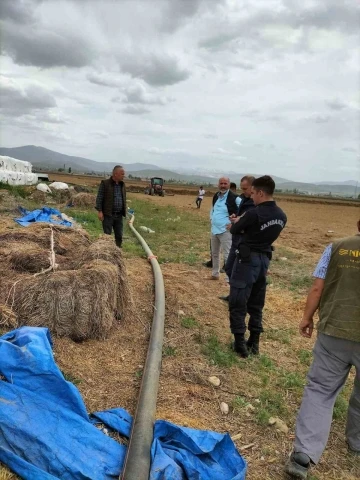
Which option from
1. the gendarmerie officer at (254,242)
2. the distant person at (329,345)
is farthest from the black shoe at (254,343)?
the distant person at (329,345)

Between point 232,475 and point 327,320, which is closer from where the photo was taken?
point 232,475

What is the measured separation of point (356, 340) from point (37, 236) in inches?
175

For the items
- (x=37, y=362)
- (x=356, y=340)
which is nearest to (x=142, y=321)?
(x=37, y=362)

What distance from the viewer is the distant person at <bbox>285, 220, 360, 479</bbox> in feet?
8.24

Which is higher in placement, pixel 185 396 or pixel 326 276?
pixel 326 276

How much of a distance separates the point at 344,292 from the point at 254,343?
6.27ft

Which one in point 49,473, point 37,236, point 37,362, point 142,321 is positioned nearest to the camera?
point 49,473

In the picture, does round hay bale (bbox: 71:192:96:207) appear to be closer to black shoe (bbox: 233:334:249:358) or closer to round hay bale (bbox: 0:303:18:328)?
round hay bale (bbox: 0:303:18:328)

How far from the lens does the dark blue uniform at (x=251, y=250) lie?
3.83 m

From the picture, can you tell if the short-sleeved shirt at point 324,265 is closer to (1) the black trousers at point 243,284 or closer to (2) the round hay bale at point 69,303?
(1) the black trousers at point 243,284

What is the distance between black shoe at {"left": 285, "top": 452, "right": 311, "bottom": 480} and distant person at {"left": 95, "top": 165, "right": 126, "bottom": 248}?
5290 millimetres

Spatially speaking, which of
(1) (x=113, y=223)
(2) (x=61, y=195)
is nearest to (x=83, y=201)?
(2) (x=61, y=195)

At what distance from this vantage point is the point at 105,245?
5.07 m

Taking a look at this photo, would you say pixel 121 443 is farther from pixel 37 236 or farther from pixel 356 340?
pixel 37 236
